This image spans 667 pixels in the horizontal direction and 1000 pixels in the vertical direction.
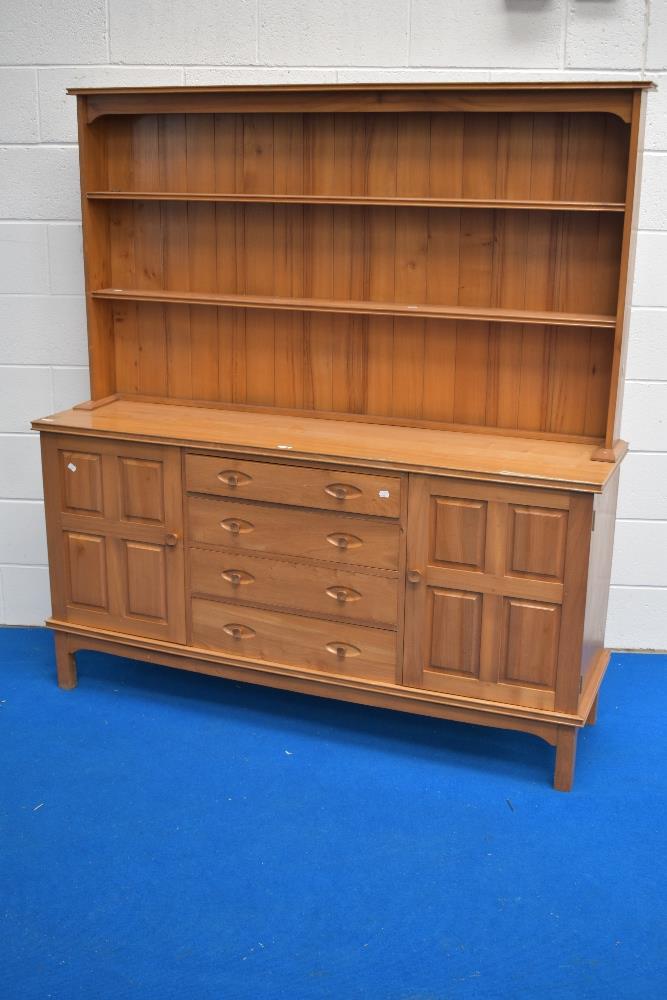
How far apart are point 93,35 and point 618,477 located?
2.37 metres

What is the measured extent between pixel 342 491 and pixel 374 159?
1.11m

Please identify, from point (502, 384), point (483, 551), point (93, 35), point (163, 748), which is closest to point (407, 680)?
point (483, 551)

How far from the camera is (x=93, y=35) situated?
12.5ft

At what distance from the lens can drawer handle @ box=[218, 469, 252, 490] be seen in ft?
11.3

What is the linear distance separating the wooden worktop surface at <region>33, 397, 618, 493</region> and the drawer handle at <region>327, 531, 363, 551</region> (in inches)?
9.2

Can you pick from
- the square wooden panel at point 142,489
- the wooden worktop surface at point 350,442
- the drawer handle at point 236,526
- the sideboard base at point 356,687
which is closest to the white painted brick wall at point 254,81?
the wooden worktop surface at point 350,442

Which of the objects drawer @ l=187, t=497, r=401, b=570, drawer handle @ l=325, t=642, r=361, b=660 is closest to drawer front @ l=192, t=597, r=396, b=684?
drawer handle @ l=325, t=642, r=361, b=660

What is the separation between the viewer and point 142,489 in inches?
141

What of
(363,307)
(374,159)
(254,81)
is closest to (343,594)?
(363,307)

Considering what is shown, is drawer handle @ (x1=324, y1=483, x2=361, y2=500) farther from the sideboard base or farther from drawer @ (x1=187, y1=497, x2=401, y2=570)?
the sideboard base

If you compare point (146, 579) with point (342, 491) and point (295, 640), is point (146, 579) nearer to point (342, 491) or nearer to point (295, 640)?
point (295, 640)

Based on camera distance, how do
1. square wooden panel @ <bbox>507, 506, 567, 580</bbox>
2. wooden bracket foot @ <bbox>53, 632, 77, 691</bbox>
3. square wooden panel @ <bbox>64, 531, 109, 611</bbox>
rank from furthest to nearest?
wooden bracket foot @ <bbox>53, 632, 77, 691</bbox>, square wooden panel @ <bbox>64, 531, 109, 611</bbox>, square wooden panel @ <bbox>507, 506, 567, 580</bbox>

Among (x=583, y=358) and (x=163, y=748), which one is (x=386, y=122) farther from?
(x=163, y=748)

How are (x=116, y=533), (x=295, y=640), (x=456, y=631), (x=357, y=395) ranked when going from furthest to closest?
(x=357, y=395), (x=116, y=533), (x=295, y=640), (x=456, y=631)
